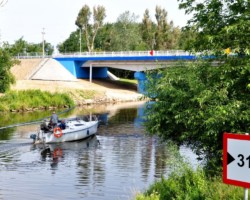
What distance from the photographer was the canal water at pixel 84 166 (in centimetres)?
2081

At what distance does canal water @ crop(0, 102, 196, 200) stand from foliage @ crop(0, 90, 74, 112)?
60.7ft

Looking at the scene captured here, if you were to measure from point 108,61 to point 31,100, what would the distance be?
27.5 meters

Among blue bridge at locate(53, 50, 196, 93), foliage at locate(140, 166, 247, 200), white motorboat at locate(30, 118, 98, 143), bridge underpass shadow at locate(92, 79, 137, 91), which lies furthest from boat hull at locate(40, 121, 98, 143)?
bridge underpass shadow at locate(92, 79, 137, 91)

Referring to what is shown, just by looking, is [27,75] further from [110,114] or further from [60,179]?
[60,179]

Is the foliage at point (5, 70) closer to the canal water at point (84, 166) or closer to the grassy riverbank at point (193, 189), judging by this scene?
the canal water at point (84, 166)

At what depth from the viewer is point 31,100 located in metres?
62.2

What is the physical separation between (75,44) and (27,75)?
2051 inches

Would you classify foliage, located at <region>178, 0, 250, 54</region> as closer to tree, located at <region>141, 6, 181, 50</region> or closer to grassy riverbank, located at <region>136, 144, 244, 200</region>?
grassy riverbank, located at <region>136, 144, 244, 200</region>

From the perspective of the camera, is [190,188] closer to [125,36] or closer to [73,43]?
[125,36]

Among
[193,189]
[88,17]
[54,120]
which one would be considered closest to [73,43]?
[88,17]

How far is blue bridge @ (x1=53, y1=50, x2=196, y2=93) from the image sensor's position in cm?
7796

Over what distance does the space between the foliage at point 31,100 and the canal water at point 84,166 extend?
1851cm

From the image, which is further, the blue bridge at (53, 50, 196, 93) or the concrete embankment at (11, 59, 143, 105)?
the blue bridge at (53, 50, 196, 93)

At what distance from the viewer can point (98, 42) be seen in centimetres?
13562
